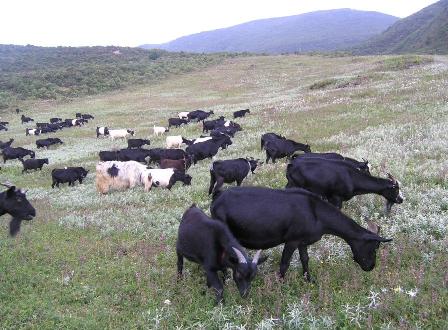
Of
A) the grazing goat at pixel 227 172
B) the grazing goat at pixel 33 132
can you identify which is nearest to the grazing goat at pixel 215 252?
the grazing goat at pixel 227 172

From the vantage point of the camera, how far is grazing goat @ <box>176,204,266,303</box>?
24.3ft

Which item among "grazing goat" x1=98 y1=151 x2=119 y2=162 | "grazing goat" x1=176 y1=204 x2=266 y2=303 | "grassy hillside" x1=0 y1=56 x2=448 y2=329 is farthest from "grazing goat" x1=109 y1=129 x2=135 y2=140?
"grazing goat" x1=176 y1=204 x2=266 y2=303

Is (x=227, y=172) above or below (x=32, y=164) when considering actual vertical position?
above

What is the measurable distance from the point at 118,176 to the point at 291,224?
11648 millimetres

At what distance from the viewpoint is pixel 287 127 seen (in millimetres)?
27859

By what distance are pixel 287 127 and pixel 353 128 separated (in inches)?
180

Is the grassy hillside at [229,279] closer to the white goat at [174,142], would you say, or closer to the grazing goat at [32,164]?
the grazing goat at [32,164]

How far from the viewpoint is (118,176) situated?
18531mm

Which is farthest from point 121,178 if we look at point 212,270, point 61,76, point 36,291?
point 61,76

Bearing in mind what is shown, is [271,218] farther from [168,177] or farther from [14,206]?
[168,177]

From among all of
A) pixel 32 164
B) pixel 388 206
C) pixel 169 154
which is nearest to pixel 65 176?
pixel 169 154

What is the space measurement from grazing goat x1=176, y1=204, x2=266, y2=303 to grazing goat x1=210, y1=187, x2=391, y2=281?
477 mm

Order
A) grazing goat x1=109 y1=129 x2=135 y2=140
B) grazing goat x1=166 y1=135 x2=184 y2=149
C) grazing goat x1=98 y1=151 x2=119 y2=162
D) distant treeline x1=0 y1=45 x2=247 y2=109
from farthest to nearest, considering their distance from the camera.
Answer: distant treeline x1=0 y1=45 x2=247 y2=109 < grazing goat x1=109 y1=129 x2=135 y2=140 < grazing goat x1=166 y1=135 x2=184 y2=149 < grazing goat x1=98 y1=151 x2=119 y2=162

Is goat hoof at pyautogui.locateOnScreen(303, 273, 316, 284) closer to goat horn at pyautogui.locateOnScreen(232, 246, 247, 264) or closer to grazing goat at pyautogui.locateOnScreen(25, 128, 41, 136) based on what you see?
goat horn at pyautogui.locateOnScreen(232, 246, 247, 264)
